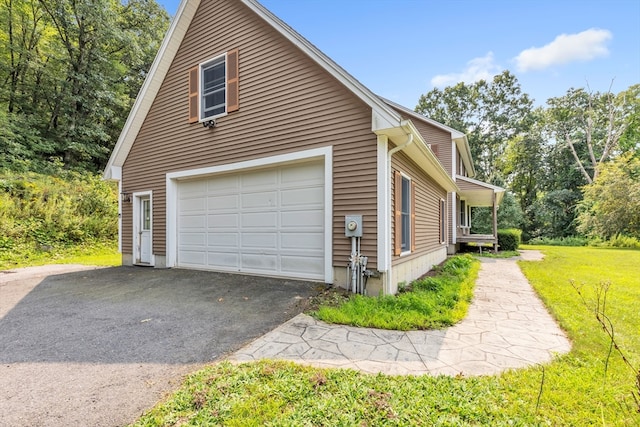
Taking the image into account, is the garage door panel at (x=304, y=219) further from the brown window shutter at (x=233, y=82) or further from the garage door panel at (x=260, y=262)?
the brown window shutter at (x=233, y=82)

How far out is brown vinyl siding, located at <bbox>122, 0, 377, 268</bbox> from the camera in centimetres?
501

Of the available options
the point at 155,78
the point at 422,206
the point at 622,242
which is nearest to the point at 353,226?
the point at 422,206

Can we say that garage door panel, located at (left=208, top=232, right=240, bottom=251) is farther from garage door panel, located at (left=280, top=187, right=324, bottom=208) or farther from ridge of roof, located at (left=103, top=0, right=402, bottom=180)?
ridge of roof, located at (left=103, top=0, right=402, bottom=180)

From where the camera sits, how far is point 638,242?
1584 centimetres

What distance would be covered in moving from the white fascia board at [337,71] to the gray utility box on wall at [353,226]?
57.0 inches

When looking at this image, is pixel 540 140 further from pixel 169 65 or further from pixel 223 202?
pixel 169 65

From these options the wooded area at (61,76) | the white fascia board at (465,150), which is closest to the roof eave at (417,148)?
the white fascia board at (465,150)

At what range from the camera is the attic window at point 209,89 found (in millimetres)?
6879

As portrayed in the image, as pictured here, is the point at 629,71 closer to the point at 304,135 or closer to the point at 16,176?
the point at 304,135

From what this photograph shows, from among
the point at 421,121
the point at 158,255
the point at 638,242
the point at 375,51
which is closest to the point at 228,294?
the point at 158,255

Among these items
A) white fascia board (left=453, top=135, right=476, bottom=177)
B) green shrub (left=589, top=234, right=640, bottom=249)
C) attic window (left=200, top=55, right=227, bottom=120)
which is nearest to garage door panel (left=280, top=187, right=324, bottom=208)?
attic window (left=200, top=55, right=227, bottom=120)

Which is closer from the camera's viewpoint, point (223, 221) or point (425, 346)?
point (425, 346)

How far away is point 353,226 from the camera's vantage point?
484 centimetres

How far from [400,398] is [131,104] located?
70.1 feet
